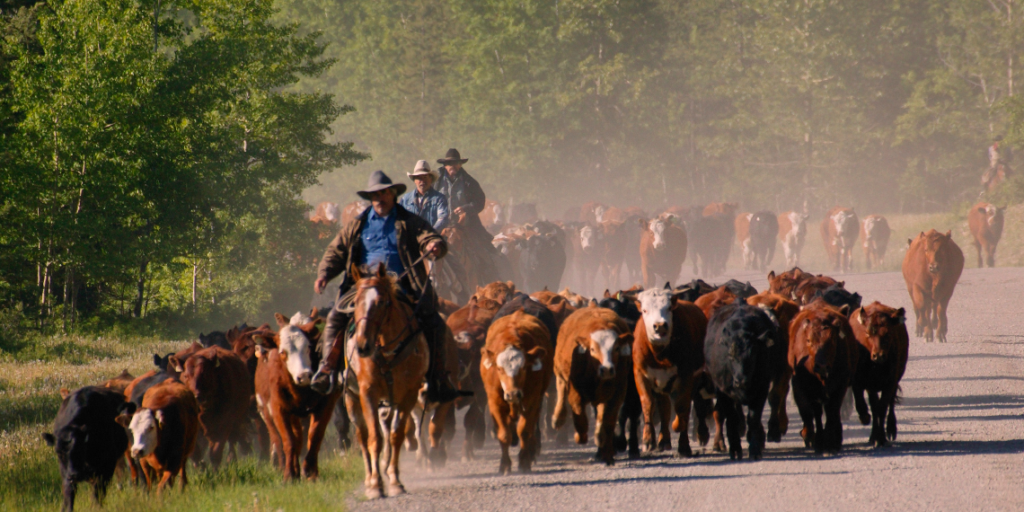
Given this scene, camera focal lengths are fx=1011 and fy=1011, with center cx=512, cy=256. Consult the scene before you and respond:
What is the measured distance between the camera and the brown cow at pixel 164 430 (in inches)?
341

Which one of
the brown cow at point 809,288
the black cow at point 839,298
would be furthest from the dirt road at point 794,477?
the brown cow at point 809,288

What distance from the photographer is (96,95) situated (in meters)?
19.8

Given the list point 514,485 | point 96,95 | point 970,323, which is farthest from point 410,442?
point 970,323

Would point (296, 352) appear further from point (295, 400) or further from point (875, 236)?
point (875, 236)

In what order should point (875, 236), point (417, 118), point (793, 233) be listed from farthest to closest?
point (417, 118)
point (793, 233)
point (875, 236)

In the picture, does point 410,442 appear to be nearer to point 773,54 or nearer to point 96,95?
point 96,95

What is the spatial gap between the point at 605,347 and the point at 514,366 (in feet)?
3.31

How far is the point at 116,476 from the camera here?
991 centimetres

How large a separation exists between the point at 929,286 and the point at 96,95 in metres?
17.2

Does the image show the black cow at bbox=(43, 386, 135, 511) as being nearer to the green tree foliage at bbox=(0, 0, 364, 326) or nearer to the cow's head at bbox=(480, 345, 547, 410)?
the cow's head at bbox=(480, 345, 547, 410)

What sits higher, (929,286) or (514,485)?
(929,286)

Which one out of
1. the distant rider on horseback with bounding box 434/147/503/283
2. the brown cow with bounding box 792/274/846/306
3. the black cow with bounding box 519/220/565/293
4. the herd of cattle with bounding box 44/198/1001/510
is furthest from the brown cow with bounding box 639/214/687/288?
the herd of cattle with bounding box 44/198/1001/510

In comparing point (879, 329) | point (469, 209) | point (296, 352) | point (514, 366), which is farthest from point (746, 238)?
point (296, 352)

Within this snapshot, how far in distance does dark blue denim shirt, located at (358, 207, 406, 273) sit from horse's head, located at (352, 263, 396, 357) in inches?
35.2
